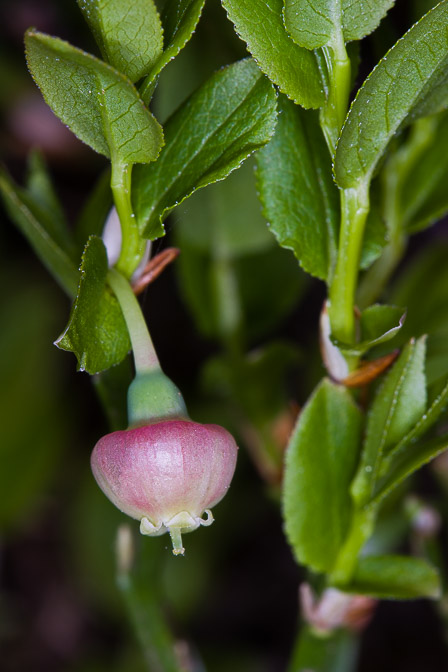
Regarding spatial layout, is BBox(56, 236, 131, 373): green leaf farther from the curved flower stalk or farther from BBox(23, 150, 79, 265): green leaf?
BBox(23, 150, 79, 265): green leaf

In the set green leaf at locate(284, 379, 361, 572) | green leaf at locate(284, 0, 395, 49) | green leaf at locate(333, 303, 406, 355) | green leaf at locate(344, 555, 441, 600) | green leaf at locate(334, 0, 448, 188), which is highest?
green leaf at locate(284, 0, 395, 49)

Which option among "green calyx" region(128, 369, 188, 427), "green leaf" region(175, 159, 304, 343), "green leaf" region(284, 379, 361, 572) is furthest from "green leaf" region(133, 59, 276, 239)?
"green leaf" region(175, 159, 304, 343)

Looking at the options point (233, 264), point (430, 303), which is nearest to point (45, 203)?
point (233, 264)

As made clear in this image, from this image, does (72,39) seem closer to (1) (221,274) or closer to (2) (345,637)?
(1) (221,274)

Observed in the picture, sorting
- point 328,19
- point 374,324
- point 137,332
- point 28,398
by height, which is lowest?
point 28,398

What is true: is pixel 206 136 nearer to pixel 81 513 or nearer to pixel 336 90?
pixel 336 90

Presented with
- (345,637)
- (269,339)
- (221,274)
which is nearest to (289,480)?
(345,637)

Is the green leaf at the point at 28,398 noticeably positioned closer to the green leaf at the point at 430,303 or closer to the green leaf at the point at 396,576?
the green leaf at the point at 430,303
